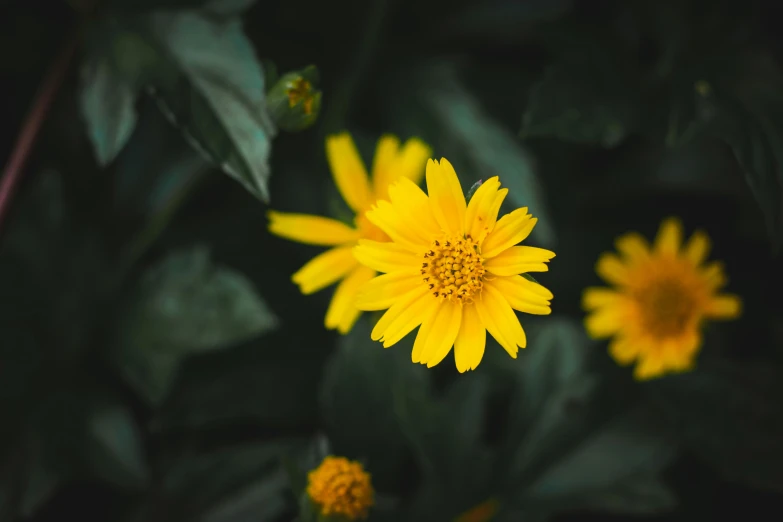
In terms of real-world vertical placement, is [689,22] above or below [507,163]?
above

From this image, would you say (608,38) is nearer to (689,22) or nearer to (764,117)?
(689,22)

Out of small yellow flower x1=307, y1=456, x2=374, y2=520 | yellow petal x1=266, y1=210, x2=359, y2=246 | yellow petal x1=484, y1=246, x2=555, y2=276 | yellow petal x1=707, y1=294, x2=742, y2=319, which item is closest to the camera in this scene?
yellow petal x1=484, y1=246, x2=555, y2=276

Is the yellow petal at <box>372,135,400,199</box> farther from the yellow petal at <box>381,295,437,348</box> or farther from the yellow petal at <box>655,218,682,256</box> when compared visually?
the yellow petal at <box>655,218,682,256</box>

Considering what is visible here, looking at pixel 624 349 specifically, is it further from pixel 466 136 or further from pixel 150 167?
pixel 150 167

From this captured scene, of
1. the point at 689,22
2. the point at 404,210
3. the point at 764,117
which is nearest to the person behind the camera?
the point at 404,210

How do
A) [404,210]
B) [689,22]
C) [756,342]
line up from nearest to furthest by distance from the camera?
[404,210] < [689,22] < [756,342]

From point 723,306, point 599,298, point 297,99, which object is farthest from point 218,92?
point 723,306

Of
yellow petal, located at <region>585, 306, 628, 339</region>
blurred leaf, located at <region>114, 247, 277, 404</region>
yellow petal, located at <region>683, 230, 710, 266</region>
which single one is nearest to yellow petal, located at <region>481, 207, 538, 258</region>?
blurred leaf, located at <region>114, 247, 277, 404</region>

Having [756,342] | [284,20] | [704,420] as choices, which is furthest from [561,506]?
[284,20]

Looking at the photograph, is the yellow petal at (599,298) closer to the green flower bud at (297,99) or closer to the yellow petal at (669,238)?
the yellow petal at (669,238)
